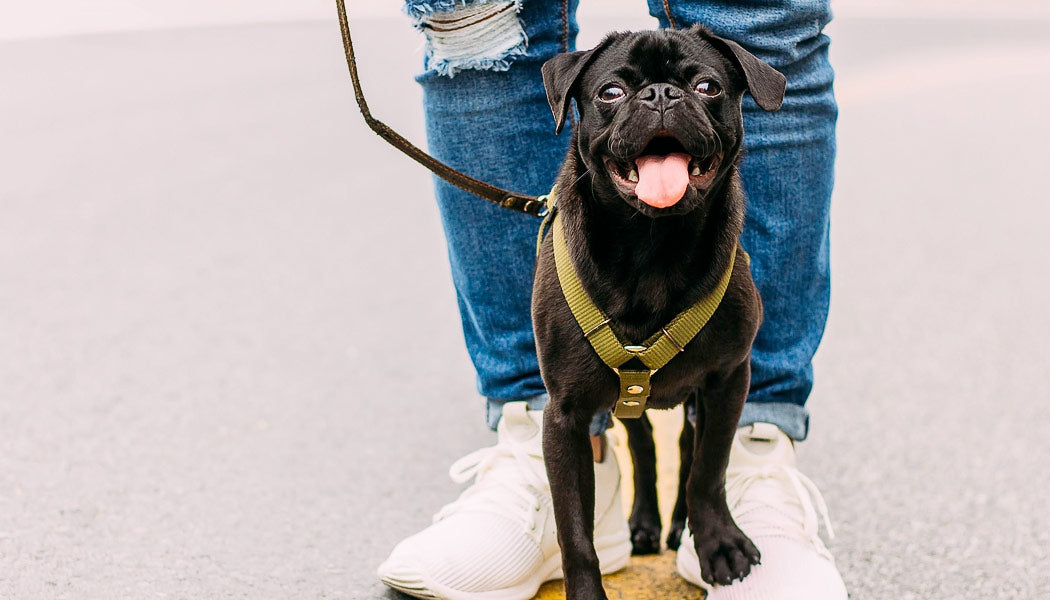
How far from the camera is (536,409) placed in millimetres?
2172

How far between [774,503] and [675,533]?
227 mm

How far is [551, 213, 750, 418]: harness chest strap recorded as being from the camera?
169 cm

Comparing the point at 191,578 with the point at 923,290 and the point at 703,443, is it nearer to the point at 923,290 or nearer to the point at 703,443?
the point at 703,443

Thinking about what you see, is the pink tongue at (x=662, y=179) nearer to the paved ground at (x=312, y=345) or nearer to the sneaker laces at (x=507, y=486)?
the sneaker laces at (x=507, y=486)

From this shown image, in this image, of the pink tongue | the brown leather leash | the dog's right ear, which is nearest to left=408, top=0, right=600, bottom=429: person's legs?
the brown leather leash

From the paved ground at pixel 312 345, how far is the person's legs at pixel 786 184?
361mm

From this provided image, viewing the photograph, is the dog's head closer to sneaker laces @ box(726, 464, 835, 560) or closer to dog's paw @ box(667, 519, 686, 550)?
sneaker laces @ box(726, 464, 835, 560)

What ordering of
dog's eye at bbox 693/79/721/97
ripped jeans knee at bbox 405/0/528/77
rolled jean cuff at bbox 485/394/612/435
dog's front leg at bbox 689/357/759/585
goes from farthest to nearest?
rolled jean cuff at bbox 485/394/612/435 → ripped jeans knee at bbox 405/0/528/77 → dog's front leg at bbox 689/357/759/585 → dog's eye at bbox 693/79/721/97

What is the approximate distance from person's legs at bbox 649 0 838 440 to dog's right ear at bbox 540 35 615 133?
1.11 feet

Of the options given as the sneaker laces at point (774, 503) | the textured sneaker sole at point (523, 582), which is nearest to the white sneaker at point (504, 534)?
the textured sneaker sole at point (523, 582)

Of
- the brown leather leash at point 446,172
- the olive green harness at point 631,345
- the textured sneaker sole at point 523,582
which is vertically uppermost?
the brown leather leash at point 446,172

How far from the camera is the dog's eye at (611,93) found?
1699mm

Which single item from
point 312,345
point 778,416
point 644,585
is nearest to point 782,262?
point 778,416

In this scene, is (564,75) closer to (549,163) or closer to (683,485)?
(549,163)
